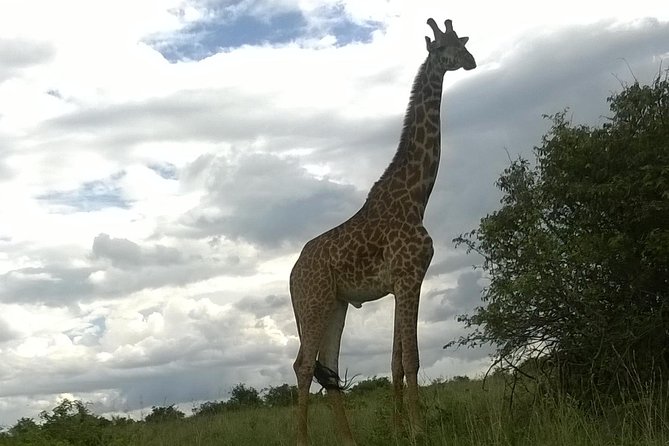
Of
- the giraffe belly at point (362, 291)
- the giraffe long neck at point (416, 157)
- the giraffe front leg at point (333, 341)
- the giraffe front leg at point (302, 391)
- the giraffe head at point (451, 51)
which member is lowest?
the giraffe front leg at point (302, 391)

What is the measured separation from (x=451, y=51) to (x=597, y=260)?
10.3 feet

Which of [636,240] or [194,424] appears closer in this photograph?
[636,240]

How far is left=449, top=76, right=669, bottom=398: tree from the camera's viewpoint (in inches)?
410

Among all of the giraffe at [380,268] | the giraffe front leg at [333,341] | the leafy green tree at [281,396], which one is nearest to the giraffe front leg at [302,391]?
the giraffe at [380,268]

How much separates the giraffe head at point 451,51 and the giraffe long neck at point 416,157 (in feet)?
0.55

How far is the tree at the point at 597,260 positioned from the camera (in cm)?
1041

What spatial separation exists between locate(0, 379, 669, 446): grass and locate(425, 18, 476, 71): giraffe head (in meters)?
4.08

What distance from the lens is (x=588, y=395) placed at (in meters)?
10.6

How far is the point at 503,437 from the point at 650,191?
376 cm

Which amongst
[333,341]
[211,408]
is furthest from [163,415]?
[333,341]

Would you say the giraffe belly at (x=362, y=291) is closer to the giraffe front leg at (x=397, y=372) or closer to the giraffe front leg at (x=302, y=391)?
the giraffe front leg at (x=397, y=372)

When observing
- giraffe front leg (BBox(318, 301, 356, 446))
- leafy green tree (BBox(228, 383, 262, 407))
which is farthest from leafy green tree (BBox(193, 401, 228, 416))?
giraffe front leg (BBox(318, 301, 356, 446))

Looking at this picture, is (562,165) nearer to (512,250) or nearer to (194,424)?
(512,250)

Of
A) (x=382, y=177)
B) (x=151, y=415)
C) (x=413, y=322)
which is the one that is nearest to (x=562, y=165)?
(x=382, y=177)
